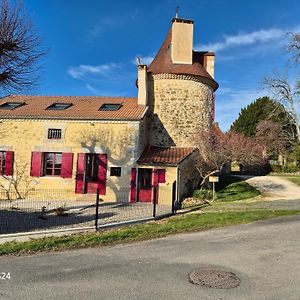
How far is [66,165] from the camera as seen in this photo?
56.8 ft

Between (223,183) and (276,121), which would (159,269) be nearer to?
(223,183)

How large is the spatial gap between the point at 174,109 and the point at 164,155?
11.4 feet

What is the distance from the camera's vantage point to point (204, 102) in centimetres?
2006

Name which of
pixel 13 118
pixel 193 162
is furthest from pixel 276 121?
pixel 13 118

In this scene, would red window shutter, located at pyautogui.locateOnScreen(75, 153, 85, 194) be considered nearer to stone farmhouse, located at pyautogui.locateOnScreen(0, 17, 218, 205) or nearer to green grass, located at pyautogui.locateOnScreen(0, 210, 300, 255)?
stone farmhouse, located at pyautogui.locateOnScreen(0, 17, 218, 205)

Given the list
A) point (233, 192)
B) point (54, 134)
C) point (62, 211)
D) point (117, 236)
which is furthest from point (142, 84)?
point (117, 236)

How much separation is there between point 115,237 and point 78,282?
3.22 meters

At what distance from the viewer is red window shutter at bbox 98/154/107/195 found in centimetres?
1709

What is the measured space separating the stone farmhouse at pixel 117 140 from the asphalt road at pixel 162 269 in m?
8.09

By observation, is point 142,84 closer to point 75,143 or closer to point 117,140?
point 117,140

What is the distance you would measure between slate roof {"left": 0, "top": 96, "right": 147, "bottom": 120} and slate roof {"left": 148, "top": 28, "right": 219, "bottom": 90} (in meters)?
2.63

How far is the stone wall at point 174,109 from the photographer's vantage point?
1950 centimetres

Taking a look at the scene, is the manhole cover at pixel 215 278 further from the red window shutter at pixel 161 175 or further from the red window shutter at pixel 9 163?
the red window shutter at pixel 9 163

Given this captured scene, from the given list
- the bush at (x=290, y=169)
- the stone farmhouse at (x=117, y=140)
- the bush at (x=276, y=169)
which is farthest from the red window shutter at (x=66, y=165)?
the bush at (x=290, y=169)
